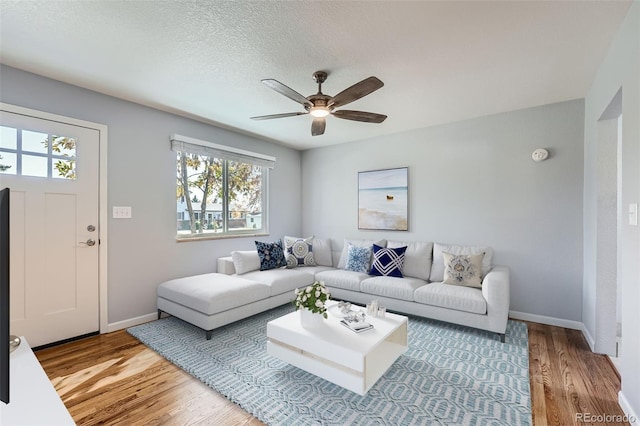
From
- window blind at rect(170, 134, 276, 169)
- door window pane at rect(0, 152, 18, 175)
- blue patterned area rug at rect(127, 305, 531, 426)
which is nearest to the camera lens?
blue patterned area rug at rect(127, 305, 531, 426)

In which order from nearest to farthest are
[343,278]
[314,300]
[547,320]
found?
[314,300]
[547,320]
[343,278]

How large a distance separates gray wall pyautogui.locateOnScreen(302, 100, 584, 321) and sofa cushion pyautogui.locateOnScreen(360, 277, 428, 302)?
0.89 metres

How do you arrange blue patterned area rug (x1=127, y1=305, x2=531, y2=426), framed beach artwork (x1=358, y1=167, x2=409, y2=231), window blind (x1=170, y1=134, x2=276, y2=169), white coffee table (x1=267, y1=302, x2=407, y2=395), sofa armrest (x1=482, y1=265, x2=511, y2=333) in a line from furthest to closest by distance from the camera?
framed beach artwork (x1=358, y1=167, x2=409, y2=231) → window blind (x1=170, y1=134, x2=276, y2=169) → sofa armrest (x1=482, y1=265, x2=511, y2=333) → white coffee table (x1=267, y1=302, x2=407, y2=395) → blue patterned area rug (x1=127, y1=305, x2=531, y2=426)

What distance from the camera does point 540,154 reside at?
330 cm

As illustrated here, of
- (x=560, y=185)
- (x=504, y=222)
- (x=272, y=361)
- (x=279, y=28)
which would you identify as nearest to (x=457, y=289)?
(x=504, y=222)

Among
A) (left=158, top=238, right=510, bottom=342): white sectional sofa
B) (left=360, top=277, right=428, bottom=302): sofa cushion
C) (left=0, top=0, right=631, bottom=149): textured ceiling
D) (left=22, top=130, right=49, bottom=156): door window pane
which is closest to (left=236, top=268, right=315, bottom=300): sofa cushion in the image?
(left=158, top=238, right=510, bottom=342): white sectional sofa

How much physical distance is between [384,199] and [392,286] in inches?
59.6

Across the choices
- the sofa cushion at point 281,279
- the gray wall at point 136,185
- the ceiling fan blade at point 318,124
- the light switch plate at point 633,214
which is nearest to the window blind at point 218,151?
the gray wall at point 136,185

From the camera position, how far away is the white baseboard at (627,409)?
1672 millimetres

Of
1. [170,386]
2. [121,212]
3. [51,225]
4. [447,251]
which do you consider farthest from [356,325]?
[51,225]

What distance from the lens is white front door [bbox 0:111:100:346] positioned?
256 cm

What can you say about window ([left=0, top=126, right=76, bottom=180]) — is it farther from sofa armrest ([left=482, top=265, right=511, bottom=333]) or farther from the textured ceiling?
sofa armrest ([left=482, top=265, right=511, bottom=333])

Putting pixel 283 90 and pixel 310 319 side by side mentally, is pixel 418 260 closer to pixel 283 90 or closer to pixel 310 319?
pixel 310 319

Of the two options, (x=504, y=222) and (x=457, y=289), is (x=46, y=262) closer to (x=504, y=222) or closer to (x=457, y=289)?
(x=457, y=289)
